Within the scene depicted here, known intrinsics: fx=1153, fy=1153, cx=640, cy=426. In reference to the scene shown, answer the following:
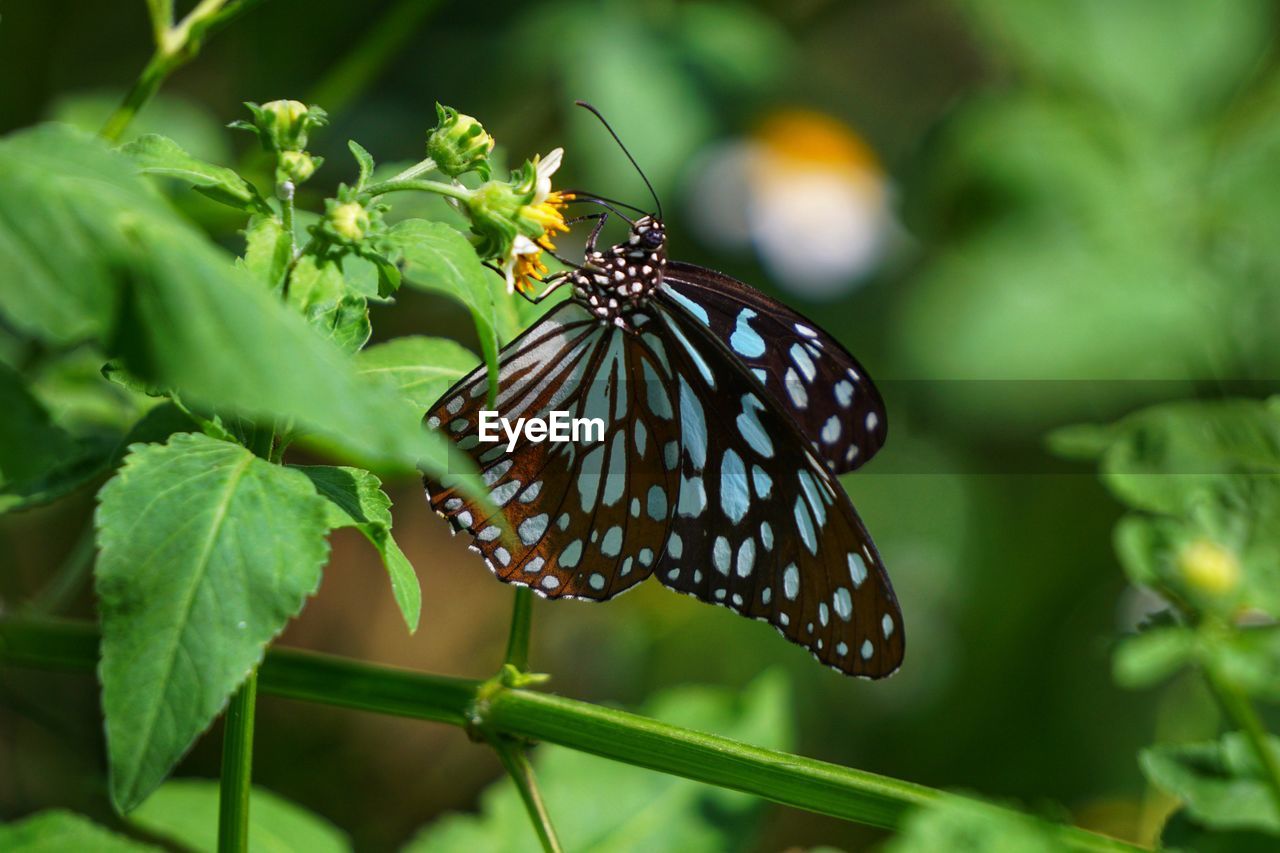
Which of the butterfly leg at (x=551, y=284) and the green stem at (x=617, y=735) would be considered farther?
the butterfly leg at (x=551, y=284)

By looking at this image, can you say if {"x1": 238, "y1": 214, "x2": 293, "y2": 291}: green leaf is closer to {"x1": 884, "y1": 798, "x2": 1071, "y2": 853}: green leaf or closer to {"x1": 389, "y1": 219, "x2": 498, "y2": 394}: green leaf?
{"x1": 389, "y1": 219, "x2": 498, "y2": 394}: green leaf

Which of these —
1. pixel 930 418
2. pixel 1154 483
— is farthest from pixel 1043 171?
pixel 1154 483

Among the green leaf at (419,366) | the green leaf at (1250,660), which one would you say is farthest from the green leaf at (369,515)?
the green leaf at (1250,660)

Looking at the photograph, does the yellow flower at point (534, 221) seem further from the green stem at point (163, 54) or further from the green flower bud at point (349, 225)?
the green stem at point (163, 54)

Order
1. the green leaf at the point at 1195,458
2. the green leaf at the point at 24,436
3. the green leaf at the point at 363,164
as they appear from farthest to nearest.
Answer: the green leaf at the point at 1195,458
the green leaf at the point at 363,164
the green leaf at the point at 24,436

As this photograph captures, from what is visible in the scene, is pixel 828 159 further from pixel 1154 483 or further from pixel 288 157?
pixel 288 157

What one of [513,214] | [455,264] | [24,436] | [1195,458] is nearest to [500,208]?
[513,214]
